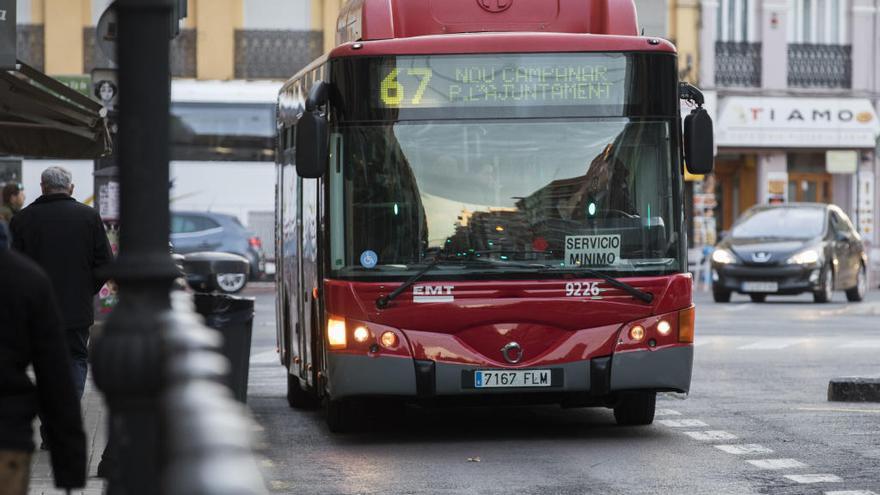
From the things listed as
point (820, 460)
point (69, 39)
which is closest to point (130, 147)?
point (820, 460)

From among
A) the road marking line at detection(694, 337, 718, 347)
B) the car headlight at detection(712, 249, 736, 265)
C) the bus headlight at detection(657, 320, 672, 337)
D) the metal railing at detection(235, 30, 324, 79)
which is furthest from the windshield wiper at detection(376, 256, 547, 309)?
the metal railing at detection(235, 30, 324, 79)

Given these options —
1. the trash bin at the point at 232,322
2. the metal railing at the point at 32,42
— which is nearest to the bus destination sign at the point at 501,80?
the trash bin at the point at 232,322

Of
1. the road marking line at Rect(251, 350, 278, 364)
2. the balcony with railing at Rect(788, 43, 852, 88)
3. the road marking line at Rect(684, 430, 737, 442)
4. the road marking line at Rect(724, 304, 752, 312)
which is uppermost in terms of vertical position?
the balcony with railing at Rect(788, 43, 852, 88)

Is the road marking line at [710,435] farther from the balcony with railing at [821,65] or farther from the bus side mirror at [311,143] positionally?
the balcony with railing at [821,65]

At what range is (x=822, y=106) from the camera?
47.3m

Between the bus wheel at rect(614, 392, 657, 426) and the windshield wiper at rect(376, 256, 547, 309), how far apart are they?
1422mm

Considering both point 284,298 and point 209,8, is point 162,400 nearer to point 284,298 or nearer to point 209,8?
point 284,298

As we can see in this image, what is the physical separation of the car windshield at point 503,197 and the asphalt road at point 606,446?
1.16 metres

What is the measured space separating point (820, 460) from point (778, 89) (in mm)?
36925

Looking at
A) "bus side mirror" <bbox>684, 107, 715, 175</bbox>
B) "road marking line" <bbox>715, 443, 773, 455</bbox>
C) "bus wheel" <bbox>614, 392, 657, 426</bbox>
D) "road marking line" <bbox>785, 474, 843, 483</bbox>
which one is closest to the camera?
"road marking line" <bbox>785, 474, 843, 483</bbox>

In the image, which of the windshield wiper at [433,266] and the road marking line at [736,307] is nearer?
the windshield wiper at [433,266]

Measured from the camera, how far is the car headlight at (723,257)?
1259 inches

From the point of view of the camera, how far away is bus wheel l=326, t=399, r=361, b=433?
1300 centimetres

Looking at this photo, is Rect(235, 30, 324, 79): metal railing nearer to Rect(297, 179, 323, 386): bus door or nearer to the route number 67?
Rect(297, 179, 323, 386): bus door
